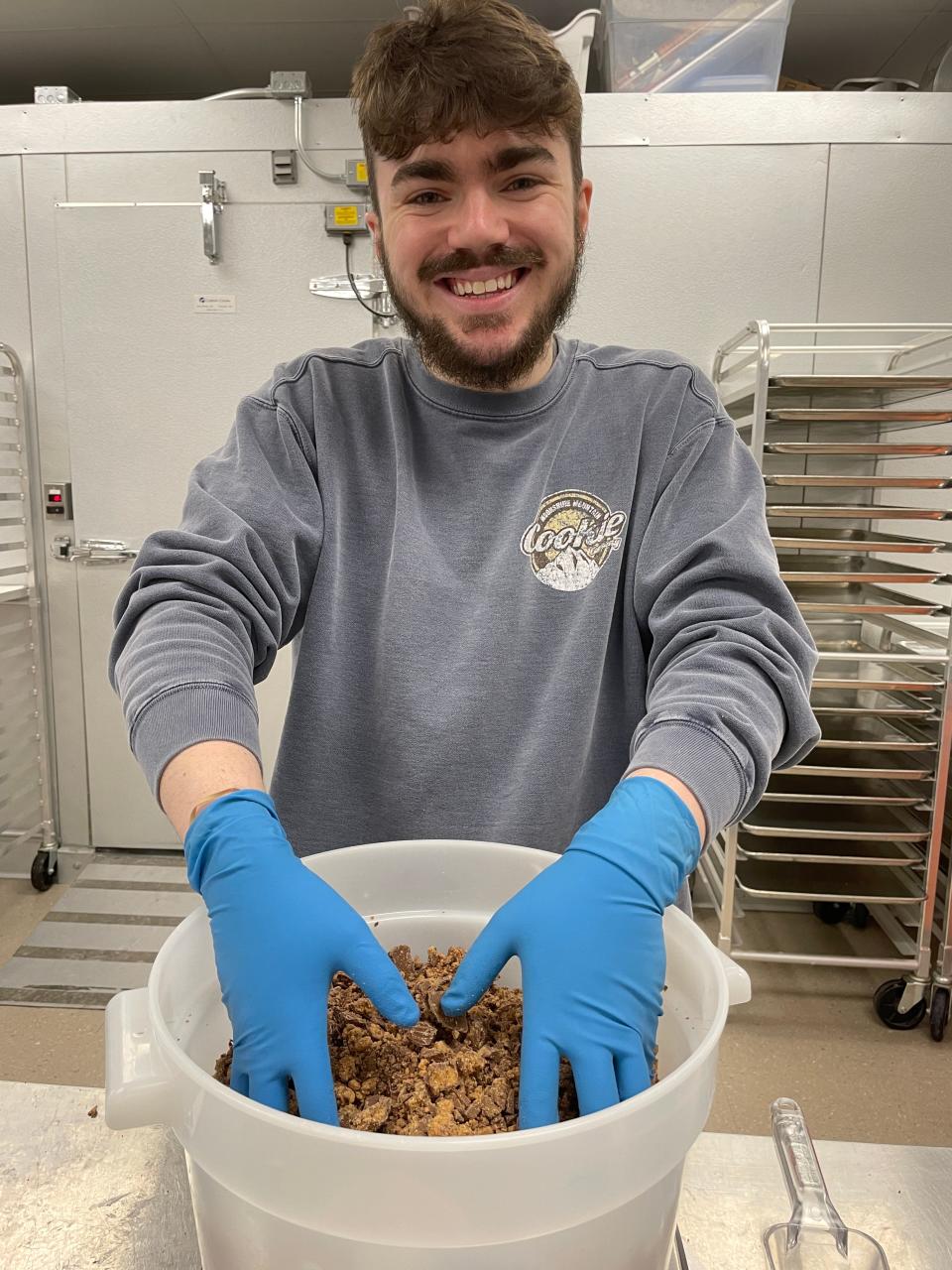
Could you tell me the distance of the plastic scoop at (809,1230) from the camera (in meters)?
0.71

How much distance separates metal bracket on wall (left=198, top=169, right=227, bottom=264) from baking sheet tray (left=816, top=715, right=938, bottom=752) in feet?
7.63

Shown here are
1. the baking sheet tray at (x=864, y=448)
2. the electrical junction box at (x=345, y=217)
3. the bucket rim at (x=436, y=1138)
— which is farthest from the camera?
the electrical junction box at (x=345, y=217)

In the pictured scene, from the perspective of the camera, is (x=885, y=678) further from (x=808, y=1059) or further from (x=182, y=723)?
(x=182, y=723)

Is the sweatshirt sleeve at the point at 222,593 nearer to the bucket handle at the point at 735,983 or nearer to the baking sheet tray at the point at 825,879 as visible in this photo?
the bucket handle at the point at 735,983

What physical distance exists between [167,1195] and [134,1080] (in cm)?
36

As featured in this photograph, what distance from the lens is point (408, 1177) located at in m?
0.43

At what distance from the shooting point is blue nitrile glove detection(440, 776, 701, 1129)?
0.56 meters

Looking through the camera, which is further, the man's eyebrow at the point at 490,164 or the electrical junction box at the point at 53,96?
the electrical junction box at the point at 53,96

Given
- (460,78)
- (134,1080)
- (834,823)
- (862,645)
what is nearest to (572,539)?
(460,78)

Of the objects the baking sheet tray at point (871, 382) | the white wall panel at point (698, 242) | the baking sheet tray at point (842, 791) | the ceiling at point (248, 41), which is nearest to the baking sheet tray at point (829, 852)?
the baking sheet tray at point (842, 791)

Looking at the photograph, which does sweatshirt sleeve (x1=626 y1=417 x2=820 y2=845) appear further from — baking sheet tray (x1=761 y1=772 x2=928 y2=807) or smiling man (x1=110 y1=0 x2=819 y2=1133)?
baking sheet tray (x1=761 y1=772 x2=928 y2=807)

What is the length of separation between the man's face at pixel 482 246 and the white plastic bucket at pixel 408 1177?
0.73 meters

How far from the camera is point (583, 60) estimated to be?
2428 mm

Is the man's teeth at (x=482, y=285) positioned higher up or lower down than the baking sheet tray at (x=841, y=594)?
higher up
